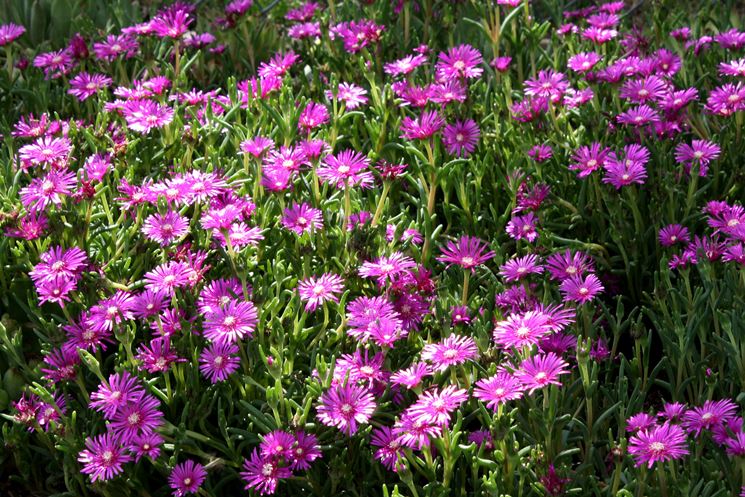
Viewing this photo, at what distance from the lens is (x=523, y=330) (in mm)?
1815

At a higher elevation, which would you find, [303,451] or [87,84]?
[87,84]

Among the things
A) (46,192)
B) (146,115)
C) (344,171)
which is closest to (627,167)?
(344,171)

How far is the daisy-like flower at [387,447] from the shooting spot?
1751mm

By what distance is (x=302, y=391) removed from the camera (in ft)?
6.35

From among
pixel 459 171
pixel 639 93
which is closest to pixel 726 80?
pixel 639 93

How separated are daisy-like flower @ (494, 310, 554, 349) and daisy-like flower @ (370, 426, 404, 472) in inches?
10.4

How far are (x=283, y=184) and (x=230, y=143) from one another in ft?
1.96

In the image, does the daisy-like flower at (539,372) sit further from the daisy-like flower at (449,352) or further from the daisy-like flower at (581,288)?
the daisy-like flower at (581,288)

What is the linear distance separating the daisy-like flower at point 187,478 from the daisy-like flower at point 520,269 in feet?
2.44

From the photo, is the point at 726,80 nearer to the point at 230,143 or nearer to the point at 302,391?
the point at 230,143

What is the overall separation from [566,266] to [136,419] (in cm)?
95

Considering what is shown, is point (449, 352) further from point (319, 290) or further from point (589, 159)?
point (589, 159)

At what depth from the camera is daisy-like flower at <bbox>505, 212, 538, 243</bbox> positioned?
2279 mm

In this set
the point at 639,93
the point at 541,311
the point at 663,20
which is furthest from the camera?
the point at 663,20
